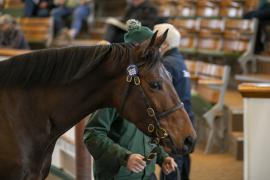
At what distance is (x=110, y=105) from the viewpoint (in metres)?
2.61

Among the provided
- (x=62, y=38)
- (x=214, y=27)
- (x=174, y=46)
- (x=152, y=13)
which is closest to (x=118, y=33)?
(x=152, y=13)

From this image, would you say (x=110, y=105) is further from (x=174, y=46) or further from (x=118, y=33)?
(x=118, y=33)

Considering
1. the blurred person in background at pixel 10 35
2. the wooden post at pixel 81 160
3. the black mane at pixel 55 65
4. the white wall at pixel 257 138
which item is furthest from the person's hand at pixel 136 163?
the blurred person in background at pixel 10 35

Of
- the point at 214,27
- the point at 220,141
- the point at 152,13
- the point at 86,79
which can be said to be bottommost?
the point at 220,141

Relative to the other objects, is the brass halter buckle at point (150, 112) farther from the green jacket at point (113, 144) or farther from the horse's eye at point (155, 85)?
the green jacket at point (113, 144)

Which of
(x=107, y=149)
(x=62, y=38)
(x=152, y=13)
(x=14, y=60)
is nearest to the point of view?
(x=14, y=60)

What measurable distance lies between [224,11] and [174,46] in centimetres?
594

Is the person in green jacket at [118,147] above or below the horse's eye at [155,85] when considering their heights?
below

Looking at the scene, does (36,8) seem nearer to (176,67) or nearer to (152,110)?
(176,67)

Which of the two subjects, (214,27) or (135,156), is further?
(214,27)

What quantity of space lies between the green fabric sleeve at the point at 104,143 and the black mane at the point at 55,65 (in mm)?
385

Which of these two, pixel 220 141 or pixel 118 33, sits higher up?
pixel 118 33

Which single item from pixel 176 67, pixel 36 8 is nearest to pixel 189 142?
pixel 176 67

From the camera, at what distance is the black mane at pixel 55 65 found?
252cm
